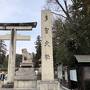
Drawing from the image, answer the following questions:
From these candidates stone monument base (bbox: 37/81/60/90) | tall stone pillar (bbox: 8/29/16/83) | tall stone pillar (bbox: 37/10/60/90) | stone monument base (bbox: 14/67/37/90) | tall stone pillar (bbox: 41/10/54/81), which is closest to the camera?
stone monument base (bbox: 37/81/60/90)

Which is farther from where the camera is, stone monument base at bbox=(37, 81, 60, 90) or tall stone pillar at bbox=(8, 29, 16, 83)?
tall stone pillar at bbox=(8, 29, 16, 83)

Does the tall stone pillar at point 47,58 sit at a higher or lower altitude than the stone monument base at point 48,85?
higher

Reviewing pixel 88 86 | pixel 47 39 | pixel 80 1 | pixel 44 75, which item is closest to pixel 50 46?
pixel 47 39

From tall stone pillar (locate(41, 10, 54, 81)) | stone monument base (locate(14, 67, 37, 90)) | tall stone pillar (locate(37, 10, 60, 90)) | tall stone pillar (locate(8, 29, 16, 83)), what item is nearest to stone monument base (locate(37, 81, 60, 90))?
tall stone pillar (locate(37, 10, 60, 90))

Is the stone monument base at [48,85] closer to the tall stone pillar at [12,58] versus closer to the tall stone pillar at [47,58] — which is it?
the tall stone pillar at [47,58]

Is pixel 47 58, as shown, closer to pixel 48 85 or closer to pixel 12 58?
pixel 48 85

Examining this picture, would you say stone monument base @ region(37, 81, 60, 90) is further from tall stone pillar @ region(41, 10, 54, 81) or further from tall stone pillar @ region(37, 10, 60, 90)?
tall stone pillar @ region(41, 10, 54, 81)

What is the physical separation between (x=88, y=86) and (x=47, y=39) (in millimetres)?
3932

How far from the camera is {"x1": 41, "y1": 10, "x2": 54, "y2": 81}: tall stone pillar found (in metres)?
12.4

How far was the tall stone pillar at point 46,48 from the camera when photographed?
40.7ft

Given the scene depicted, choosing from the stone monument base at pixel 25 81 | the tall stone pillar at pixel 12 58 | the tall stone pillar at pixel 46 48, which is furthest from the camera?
the tall stone pillar at pixel 12 58

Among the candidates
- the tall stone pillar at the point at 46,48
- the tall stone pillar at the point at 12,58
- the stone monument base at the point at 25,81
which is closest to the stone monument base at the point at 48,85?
the tall stone pillar at the point at 46,48

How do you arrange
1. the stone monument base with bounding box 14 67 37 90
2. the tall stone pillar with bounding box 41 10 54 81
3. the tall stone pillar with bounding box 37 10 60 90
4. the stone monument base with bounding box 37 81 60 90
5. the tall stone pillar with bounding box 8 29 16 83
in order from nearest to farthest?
the stone monument base with bounding box 37 81 60 90, the tall stone pillar with bounding box 37 10 60 90, the tall stone pillar with bounding box 41 10 54 81, the stone monument base with bounding box 14 67 37 90, the tall stone pillar with bounding box 8 29 16 83

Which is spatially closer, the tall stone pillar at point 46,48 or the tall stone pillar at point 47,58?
the tall stone pillar at point 47,58
